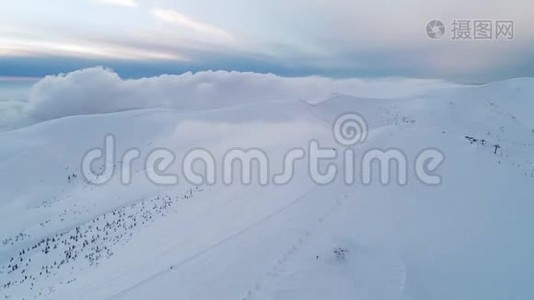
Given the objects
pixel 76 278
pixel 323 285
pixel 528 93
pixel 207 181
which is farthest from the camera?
pixel 528 93

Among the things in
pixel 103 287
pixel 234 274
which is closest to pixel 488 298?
pixel 234 274

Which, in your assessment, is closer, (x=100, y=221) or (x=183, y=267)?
(x=183, y=267)

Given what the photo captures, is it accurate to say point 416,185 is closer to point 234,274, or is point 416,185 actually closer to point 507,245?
point 507,245

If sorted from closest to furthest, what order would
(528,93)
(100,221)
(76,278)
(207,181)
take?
1. (76,278)
2. (100,221)
3. (207,181)
4. (528,93)

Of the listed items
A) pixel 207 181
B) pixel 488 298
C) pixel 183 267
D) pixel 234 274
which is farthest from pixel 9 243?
pixel 488 298

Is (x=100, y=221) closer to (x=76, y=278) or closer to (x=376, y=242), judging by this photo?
(x=76, y=278)

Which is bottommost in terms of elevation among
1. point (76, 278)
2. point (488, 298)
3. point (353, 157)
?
point (76, 278)

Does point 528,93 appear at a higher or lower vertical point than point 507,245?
higher
